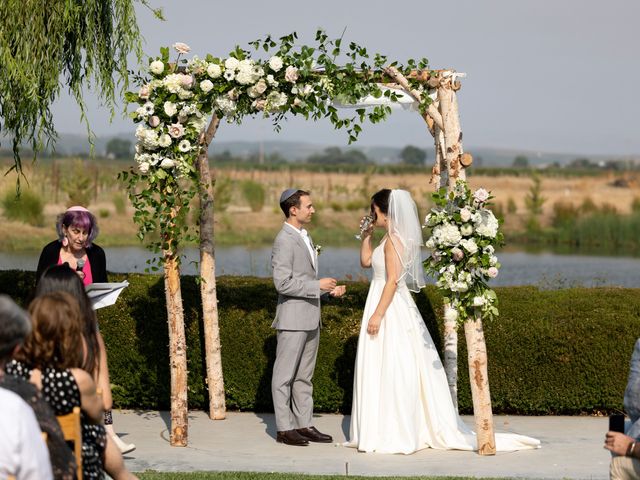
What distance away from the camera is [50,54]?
9.86 metres

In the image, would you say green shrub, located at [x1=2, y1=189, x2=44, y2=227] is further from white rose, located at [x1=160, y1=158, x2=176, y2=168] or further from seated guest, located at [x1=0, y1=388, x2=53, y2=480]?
seated guest, located at [x1=0, y1=388, x2=53, y2=480]

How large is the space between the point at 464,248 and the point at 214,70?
2273 millimetres

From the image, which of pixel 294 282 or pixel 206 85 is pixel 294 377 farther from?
pixel 206 85

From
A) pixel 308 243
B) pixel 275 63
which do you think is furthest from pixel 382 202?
pixel 275 63

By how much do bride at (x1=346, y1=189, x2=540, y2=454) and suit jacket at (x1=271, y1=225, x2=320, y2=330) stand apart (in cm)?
43

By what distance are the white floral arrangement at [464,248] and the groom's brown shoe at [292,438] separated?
4.95 feet

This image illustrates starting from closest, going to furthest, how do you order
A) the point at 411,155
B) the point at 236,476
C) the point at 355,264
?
the point at 236,476
the point at 355,264
the point at 411,155

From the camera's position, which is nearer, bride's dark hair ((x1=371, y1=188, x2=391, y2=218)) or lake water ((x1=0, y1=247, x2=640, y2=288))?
bride's dark hair ((x1=371, y1=188, x2=391, y2=218))

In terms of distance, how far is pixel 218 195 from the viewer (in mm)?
37000

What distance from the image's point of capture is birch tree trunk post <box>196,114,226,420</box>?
897 centimetres

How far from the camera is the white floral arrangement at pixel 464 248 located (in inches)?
306

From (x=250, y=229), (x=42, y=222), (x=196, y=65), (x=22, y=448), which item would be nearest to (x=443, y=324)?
(x=196, y=65)

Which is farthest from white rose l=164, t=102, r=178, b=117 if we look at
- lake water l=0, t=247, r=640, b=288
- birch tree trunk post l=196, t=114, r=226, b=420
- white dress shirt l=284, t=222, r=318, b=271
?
lake water l=0, t=247, r=640, b=288

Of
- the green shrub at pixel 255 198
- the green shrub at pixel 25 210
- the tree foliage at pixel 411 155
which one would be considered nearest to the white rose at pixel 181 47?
the green shrub at pixel 25 210
